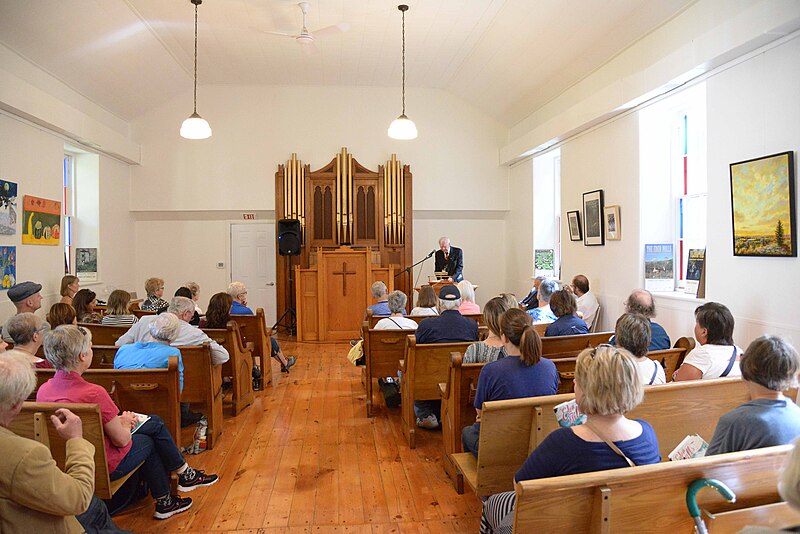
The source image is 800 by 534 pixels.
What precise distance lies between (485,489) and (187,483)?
1.84 metres

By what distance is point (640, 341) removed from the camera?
2.90 meters

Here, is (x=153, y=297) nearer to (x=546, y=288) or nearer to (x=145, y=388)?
(x=145, y=388)

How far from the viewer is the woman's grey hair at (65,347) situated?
2605mm

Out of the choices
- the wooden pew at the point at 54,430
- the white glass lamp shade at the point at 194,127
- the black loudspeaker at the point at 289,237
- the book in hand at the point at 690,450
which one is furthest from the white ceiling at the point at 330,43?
the wooden pew at the point at 54,430

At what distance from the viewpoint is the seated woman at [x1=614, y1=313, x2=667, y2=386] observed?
2.90 meters

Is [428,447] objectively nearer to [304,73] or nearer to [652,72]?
[652,72]

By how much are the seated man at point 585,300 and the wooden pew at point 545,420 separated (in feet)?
12.0

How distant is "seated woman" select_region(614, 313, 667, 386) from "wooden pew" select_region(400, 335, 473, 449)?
1.29m

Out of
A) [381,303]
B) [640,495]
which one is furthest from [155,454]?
[381,303]

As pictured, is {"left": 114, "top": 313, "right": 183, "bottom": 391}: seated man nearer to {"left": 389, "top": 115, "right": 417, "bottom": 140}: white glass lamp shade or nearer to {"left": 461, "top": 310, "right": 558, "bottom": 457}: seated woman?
{"left": 461, "top": 310, "right": 558, "bottom": 457}: seated woman

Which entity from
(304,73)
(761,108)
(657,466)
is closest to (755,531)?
(657,466)

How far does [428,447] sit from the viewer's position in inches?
162

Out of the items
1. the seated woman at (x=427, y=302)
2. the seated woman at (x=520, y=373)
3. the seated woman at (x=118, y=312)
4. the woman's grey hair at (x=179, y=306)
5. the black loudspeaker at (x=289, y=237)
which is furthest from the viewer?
the black loudspeaker at (x=289, y=237)

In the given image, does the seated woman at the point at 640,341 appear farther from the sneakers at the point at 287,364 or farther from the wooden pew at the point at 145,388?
the sneakers at the point at 287,364
